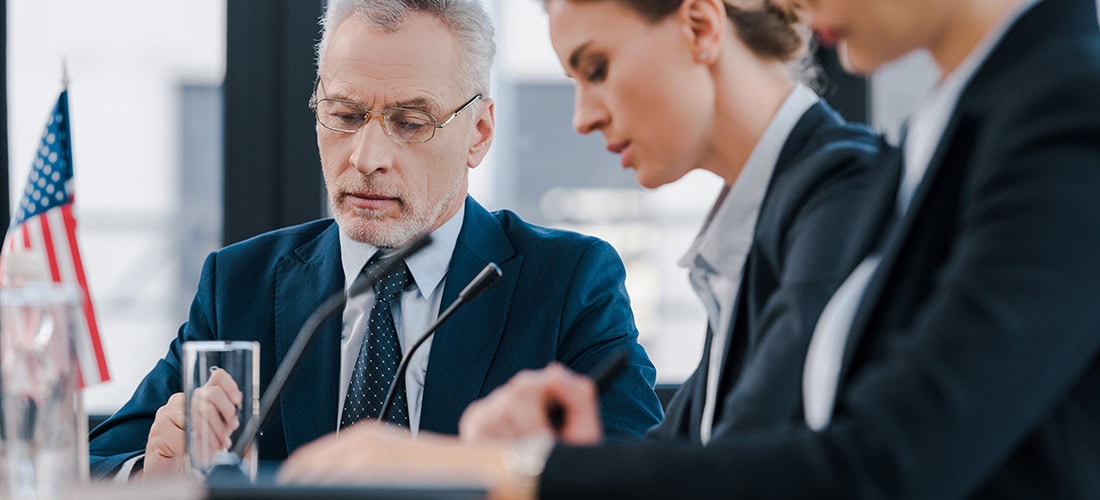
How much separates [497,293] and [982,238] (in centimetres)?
139

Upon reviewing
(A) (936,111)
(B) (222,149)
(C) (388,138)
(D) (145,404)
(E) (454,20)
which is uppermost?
(E) (454,20)

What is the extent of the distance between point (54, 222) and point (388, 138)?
2.34 ft

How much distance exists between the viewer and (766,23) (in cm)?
136

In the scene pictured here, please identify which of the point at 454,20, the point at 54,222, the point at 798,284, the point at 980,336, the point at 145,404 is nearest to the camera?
the point at 980,336

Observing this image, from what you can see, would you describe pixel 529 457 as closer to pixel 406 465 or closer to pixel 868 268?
pixel 406 465

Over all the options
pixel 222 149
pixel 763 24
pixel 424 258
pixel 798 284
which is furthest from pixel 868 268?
pixel 222 149

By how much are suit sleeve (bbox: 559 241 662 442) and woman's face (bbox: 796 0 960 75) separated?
3.21 feet

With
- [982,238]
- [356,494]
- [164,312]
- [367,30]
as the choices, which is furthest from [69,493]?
[164,312]

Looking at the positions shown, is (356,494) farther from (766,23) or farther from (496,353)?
(496,353)

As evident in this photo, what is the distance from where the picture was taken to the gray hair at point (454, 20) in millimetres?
2209

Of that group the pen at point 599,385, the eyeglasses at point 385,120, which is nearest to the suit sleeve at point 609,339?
the eyeglasses at point 385,120

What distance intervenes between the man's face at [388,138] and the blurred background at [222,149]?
963 millimetres

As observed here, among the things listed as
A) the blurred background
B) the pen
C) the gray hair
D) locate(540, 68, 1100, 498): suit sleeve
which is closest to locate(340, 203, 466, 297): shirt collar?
the gray hair

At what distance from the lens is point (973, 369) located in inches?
32.7
